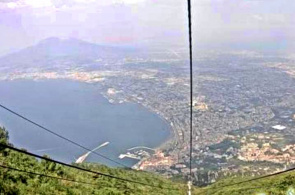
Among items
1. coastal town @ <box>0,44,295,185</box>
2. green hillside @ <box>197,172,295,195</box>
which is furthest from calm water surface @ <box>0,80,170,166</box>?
green hillside @ <box>197,172,295,195</box>

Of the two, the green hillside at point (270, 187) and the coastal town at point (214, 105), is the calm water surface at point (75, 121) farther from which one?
the green hillside at point (270, 187)

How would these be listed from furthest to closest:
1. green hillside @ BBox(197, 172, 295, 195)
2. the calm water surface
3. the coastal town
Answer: the calm water surface
the coastal town
green hillside @ BBox(197, 172, 295, 195)

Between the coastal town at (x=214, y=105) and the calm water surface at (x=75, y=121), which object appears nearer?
the coastal town at (x=214, y=105)

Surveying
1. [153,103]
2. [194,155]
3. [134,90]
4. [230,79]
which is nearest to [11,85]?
[134,90]

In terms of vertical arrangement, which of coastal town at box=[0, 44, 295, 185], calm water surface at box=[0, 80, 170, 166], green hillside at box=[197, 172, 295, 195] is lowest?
calm water surface at box=[0, 80, 170, 166]

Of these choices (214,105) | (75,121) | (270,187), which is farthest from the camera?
(75,121)

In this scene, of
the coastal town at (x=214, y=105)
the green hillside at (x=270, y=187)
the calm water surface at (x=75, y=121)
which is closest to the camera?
the green hillside at (x=270, y=187)

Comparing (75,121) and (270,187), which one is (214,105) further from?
(270,187)

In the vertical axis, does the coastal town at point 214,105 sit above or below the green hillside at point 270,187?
below

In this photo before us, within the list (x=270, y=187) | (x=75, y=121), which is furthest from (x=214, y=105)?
(x=270, y=187)

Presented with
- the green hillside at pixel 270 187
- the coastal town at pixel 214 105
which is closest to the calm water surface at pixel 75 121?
the coastal town at pixel 214 105

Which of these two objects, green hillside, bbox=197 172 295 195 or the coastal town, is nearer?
green hillside, bbox=197 172 295 195

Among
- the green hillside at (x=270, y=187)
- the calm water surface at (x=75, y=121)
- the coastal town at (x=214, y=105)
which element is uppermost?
the green hillside at (x=270, y=187)

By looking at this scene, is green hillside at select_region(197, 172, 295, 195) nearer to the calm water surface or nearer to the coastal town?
the coastal town
